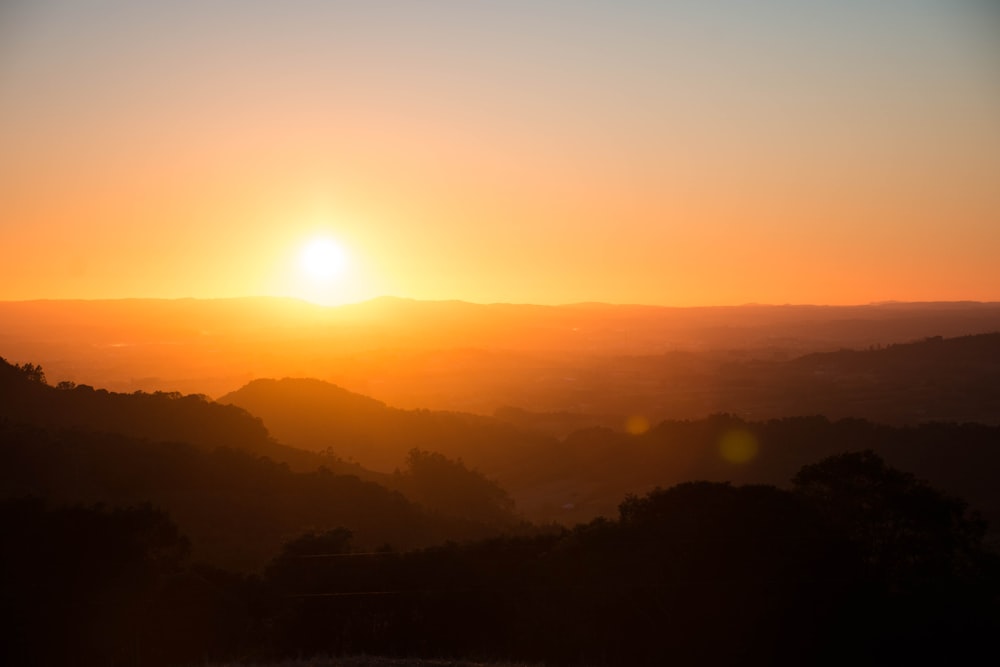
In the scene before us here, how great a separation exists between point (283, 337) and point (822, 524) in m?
111

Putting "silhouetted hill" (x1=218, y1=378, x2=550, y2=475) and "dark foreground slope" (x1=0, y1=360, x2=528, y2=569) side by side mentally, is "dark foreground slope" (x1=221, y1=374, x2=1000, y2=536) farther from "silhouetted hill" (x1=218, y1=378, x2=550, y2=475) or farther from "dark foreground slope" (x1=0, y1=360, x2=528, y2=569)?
"dark foreground slope" (x1=0, y1=360, x2=528, y2=569)

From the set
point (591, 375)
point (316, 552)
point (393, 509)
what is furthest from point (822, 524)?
point (591, 375)

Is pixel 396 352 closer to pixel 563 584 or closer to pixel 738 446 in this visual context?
pixel 738 446

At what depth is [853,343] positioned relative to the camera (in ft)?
510

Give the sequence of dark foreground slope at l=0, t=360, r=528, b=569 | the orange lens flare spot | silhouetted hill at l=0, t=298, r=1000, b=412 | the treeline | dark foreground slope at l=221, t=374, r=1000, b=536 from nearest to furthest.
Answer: the treeline → dark foreground slope at l=0, t=360, r=528, b=569 → dark foreground slope at l=221, t=374, r=1000, b=536 → the orange lens flare spot → silhouetted hill at l=0, t=298, r=1000, b=412

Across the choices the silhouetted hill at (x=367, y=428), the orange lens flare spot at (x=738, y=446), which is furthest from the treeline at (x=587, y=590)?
the silhouetted hill at (x=367, y=428)

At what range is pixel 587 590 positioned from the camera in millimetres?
20125

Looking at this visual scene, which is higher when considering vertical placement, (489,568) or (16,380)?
(16,380)

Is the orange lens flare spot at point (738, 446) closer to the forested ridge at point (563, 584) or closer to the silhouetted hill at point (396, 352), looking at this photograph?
the silhouetted hill at point (396, 352)

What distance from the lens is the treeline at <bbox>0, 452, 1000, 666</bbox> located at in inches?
718

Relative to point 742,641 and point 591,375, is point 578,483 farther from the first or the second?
point 591,375

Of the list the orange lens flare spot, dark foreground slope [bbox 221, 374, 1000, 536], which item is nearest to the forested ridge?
dark foreground slope [bbox 221, 374, 1000, 536]

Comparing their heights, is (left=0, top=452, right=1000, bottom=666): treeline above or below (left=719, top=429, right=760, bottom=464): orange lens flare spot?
above

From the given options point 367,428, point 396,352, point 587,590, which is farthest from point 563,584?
point 396,352
